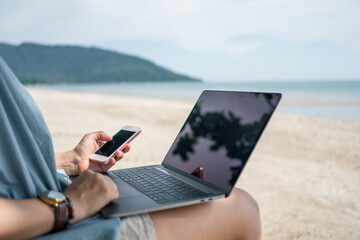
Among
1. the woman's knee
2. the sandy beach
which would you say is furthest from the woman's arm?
the sandy beach

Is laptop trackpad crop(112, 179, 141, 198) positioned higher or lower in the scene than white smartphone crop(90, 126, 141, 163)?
lower

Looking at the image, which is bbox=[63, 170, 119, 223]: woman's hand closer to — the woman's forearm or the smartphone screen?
the woman's forearm

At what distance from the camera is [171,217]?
1.05m

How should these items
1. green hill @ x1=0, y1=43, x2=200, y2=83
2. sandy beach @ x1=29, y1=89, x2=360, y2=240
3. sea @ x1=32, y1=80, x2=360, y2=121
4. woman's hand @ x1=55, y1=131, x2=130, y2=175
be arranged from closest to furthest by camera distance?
woman's hand @ x1=55, y1=131, x2=130, y2=175 < sandy beach @ x1=29, y1=89, x2=360, y2=240 < sea @ x1=32, y1=80, x2=360, y2=121 < green hill @ x1=0, y1=43, x2=200, y2=83

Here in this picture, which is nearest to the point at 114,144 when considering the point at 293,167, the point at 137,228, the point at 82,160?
the point at 82,160

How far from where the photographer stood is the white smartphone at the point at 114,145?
1.51 meters

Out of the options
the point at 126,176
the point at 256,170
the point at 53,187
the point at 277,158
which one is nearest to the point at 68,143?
the point at 256,170

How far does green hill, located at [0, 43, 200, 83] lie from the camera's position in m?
81.9

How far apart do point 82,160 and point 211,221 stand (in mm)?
734

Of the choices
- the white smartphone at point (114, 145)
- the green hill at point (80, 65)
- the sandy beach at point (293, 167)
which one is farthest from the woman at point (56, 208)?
the green hill at point (80, 65)

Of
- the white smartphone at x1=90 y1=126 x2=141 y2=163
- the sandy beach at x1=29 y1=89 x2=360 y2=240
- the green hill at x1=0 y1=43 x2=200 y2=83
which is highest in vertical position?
the white smartphone at x1=90 y1=126 x2=141 y2=163

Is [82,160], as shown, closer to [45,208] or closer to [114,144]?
[114,144]

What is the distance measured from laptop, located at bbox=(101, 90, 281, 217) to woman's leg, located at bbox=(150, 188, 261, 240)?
0.03 metres

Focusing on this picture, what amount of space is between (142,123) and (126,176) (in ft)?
21.4
